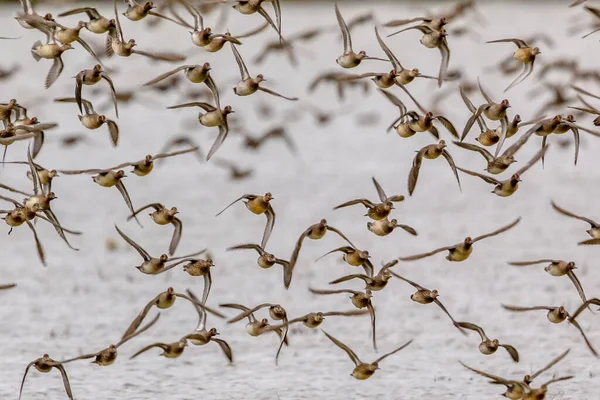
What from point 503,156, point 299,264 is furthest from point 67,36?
point 299,264

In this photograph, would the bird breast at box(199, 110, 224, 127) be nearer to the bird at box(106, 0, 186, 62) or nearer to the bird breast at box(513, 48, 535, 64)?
the bird at box(106, 0, 186, 62)

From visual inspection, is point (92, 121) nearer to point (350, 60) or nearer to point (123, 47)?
point (123, 47)

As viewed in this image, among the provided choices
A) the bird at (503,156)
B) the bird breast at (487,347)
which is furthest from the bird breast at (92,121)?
the bird breast at (487,347)

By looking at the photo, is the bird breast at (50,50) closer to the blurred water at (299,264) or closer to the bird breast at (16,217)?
the bird breast at (16,217)

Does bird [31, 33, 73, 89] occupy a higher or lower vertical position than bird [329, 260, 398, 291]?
higher

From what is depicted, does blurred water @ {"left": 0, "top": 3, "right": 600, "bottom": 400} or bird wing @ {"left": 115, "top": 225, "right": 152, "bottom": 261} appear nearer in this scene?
bird wing @ {"left": 115, "top": 225, "right": 152, "bottom": 261}

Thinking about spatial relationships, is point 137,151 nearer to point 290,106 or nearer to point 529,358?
point 290,106

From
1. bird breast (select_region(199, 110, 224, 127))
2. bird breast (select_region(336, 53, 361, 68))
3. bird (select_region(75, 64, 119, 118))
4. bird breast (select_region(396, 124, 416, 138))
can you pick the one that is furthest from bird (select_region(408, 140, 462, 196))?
bird (select_region(75, 64, 119, 118))

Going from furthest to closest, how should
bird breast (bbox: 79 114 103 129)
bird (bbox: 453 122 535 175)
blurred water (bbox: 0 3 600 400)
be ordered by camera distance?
blurred water (bbox: 0 3 600 400) < bird breast (bbox: 79 114 103 129) < bird (bbox: 453 122 535 175)

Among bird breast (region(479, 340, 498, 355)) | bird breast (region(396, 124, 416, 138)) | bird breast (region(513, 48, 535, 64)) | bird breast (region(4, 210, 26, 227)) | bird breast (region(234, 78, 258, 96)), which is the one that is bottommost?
bird breast (region(479, 340, 498, 355))
